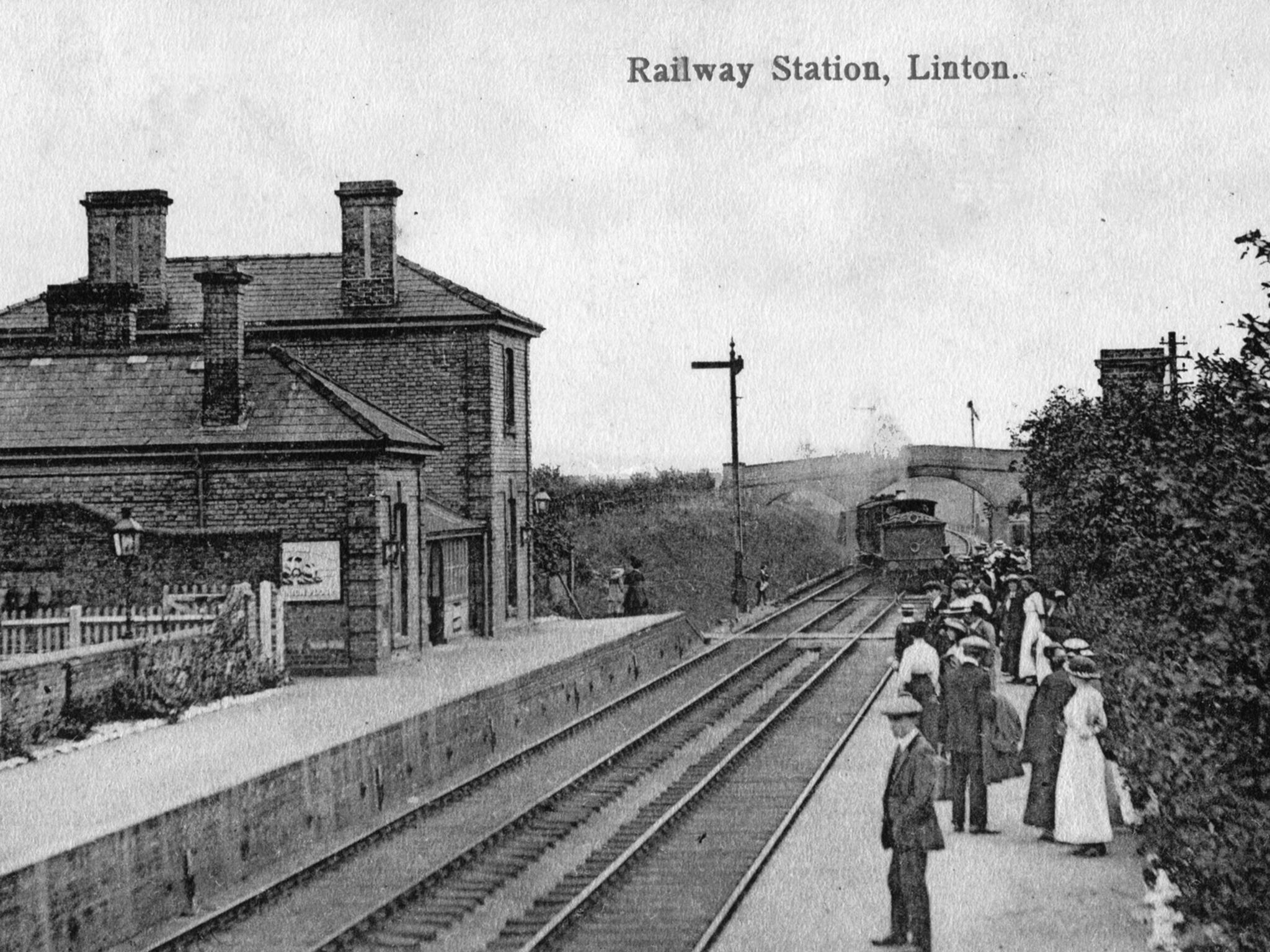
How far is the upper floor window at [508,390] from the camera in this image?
2994 cm

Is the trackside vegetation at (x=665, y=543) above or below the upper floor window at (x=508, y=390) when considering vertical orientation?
below

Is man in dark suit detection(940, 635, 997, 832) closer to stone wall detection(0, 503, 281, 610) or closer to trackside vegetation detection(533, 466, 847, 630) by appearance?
stone wall detection(0, 503, 281, 610)

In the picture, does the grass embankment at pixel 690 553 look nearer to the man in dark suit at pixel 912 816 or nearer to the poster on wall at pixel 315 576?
the poster on wall at pixel 315 576

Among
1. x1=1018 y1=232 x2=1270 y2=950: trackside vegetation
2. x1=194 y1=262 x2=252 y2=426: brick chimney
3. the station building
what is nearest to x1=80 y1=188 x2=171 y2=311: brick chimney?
the station building

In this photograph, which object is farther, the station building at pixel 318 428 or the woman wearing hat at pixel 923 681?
the station building at pixel 318 428

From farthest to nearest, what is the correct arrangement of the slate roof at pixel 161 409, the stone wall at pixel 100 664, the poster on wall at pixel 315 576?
the slate roof at pixel 161 409 → the poster on wall at pixel 315 576 → the stone wall at pixel 100 664

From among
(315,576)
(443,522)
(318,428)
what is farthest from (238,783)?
(443,522)

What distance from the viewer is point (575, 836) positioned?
14078 millimetres

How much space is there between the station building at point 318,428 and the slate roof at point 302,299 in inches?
2.1

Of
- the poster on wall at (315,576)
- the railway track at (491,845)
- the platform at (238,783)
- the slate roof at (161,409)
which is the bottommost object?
the railway track at (491,845)

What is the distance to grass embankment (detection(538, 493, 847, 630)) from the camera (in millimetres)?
45656

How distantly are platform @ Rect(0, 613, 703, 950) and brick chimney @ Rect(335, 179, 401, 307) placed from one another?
8.79 meters

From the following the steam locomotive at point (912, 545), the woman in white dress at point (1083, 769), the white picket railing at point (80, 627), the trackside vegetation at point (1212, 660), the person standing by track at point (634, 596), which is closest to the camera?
the trackside vegetation at point (1212, 660)

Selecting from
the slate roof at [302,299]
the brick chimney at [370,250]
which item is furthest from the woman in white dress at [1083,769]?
the brick chimney at [370,250]
